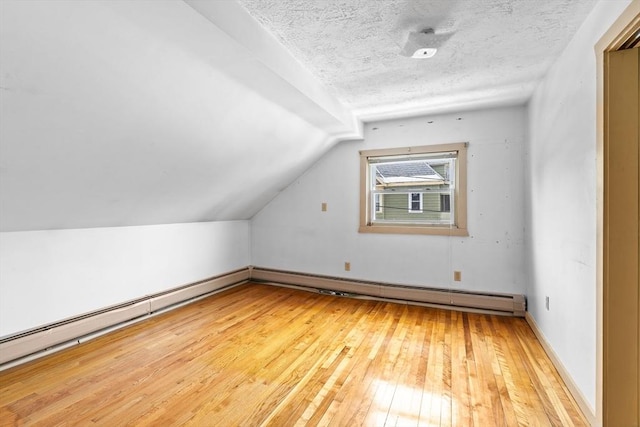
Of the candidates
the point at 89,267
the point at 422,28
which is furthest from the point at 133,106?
the point at 422,28

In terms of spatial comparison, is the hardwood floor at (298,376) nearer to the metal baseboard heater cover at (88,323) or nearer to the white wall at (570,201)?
the metal baseboard heater cover at (88,323)

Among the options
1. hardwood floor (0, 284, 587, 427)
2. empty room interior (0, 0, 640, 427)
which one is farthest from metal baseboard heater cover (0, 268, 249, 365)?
hardwood floor (0, 284, 587, 427)

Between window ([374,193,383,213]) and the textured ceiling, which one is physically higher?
the textured ceiling

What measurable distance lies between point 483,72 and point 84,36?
2.80m

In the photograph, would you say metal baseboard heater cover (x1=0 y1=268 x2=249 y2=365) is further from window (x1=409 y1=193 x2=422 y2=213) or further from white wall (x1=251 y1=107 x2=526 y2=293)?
window (x1=409 y1=193 x2=422 y2=213)

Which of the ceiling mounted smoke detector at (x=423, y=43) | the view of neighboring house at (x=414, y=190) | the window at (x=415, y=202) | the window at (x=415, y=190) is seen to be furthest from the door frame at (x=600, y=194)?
the window at (x=415, y=202)

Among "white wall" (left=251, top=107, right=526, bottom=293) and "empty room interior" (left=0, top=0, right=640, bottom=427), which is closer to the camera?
"empty room interior" (left=0, top=0, right=640, bottom=427)

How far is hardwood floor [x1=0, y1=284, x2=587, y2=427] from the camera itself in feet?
5.60

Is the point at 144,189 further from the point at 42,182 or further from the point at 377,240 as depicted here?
the point at 377,240

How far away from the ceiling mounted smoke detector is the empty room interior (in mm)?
12

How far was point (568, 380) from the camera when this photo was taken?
6.38ft

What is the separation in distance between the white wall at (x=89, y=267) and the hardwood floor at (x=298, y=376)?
0.38m

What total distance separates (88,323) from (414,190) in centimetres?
378

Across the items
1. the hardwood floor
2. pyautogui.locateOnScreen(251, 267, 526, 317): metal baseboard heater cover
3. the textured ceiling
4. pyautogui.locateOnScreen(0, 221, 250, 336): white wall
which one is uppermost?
the textured ceiling
